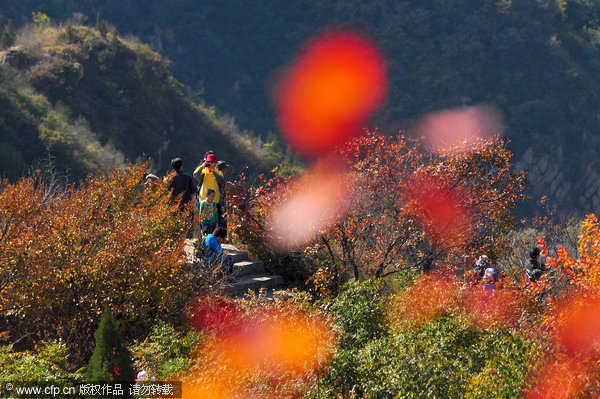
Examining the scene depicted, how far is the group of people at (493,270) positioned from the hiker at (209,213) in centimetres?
423

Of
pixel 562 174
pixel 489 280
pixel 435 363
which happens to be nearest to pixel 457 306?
pixel 435 363

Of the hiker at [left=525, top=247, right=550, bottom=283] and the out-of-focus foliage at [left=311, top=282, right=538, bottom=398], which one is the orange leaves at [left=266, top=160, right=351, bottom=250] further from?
the hiker at [left=525, top=247, right=550, bottom=283]

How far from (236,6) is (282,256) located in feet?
220

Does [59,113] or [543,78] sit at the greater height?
[543,78]

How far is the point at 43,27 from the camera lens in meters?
48.7

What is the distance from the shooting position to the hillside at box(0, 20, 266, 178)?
34750 millimetres

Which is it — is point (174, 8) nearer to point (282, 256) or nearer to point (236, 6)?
point (236, 6)

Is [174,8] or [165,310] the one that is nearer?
[165,310]

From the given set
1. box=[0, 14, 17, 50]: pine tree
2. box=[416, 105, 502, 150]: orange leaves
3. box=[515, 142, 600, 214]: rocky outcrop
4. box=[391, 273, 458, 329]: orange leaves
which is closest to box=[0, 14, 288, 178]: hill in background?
box=[0, 14, 17, 50]: pine tree

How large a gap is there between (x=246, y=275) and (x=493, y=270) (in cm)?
406

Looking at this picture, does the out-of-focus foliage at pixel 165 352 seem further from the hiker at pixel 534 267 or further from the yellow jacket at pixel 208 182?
the hiker at pixel 534 267

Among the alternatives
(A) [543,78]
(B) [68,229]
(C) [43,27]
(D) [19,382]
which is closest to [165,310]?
(B) [68,229]

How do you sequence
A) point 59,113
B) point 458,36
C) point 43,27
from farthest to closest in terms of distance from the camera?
point 458,36 < point 43,27 < point 59,113

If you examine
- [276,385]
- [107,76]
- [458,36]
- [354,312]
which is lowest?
[276,385]
